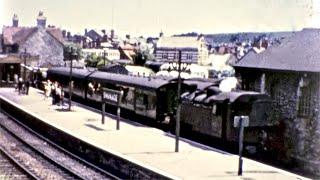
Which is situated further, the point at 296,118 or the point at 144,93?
the point at 144,93

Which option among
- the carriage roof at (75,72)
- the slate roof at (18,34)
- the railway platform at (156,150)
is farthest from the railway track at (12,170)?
the slate roof at (18,34)

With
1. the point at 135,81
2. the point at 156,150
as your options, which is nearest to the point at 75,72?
the point at 135,81

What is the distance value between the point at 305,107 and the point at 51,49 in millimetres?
61283

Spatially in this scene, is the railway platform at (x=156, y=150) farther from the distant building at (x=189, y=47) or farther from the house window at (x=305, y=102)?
the distant building at (x=189, y=47)

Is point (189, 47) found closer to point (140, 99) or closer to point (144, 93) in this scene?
point (140, 99)

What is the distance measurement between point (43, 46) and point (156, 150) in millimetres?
61576

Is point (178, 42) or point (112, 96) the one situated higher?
point (178, 42)

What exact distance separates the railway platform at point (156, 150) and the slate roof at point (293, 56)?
5492 mm

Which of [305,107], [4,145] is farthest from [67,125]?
[305,107]

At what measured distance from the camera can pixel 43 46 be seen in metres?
77.4

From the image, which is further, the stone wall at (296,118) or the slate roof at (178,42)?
the slate roof at (178,42)

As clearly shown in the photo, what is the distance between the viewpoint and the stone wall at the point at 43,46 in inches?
3034

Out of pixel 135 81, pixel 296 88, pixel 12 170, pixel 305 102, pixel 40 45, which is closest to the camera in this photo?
pixel 12 170

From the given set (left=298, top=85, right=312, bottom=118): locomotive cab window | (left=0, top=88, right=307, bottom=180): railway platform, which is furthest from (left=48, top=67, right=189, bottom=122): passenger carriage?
(left=298, top=85, right=312, bottom=118): locomotive cab window
